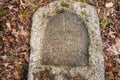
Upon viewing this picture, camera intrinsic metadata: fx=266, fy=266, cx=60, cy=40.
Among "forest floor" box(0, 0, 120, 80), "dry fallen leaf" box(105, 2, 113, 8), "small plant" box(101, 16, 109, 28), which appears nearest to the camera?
"forest floor" box(0, 0, 120, 80)

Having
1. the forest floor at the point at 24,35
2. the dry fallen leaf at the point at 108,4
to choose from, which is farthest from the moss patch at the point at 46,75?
the dry fallen leaf at the point at 108,4

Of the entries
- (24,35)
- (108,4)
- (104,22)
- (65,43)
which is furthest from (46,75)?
(108,4)

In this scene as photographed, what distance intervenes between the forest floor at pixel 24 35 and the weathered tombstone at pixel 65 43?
32cm

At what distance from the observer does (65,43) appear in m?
4.39

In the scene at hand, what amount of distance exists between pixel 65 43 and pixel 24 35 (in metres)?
0.85

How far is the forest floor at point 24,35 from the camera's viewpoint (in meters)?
4.45

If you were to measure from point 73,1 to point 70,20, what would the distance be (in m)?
0.53

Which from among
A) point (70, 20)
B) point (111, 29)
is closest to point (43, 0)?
A: point (70, 20)

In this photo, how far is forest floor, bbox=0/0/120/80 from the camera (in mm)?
4445

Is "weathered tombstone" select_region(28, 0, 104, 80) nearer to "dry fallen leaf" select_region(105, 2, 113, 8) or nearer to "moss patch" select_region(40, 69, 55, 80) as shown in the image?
"moss patch" select_region(40, 69, 55, 80)

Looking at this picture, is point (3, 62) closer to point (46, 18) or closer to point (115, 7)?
point (46, 18)

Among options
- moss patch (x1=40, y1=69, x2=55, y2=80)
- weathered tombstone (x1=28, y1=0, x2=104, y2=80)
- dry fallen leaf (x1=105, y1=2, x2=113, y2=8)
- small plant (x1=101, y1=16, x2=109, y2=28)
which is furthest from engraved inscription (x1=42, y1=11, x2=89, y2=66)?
dry fallen leaf (x1=105, y1=2, x2=113, y2=8)

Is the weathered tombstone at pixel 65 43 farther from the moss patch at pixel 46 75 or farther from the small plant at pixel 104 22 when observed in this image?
the small plant at pixel 104 22

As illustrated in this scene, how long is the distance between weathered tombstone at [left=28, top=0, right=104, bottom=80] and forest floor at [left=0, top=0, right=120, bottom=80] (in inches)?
12.4
